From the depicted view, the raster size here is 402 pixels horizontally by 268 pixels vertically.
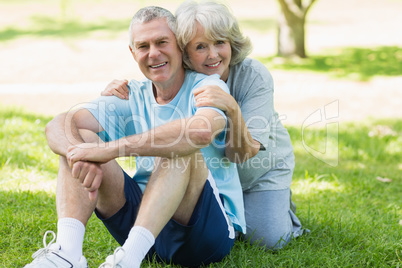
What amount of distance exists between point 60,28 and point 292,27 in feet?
30.3

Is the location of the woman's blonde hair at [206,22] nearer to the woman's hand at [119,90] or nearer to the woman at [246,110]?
the woman at [246,110]

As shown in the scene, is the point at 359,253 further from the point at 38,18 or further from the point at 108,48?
the point at 38,18

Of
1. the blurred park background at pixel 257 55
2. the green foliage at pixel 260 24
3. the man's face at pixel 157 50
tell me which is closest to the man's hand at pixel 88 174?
the man's face at pixel 157 50

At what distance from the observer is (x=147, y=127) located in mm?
2928

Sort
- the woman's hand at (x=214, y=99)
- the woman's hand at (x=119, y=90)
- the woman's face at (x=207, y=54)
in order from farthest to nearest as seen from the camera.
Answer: the woman's hand at (x=119, y=90)
the woman's face at (x=207, y=54)
the woman's hand at (x=214, y=99)

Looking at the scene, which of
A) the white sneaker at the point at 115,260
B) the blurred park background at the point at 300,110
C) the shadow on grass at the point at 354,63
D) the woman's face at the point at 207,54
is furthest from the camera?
the shadow on grass at the point at 354,63

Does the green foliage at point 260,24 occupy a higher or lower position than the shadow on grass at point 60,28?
lower

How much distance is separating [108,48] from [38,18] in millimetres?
6172

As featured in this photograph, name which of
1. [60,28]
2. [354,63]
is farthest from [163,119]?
[60,28]

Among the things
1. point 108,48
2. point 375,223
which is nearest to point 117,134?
point 375,223

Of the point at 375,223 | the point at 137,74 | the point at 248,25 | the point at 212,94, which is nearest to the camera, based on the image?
the point at 212,94

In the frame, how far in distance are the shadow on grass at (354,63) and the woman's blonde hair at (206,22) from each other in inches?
319

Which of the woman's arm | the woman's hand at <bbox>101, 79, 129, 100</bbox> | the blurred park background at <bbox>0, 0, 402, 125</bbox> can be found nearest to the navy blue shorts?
the woman's arm

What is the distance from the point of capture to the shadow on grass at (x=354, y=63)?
1084cm
